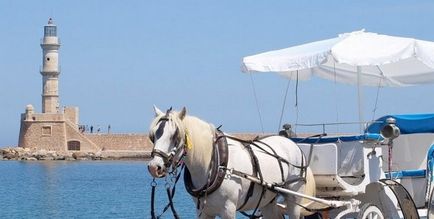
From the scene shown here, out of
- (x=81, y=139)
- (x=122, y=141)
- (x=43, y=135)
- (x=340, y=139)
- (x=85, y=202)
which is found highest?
(x=122, y=141)

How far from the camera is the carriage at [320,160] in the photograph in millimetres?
8016

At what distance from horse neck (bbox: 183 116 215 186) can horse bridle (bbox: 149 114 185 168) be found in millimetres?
168

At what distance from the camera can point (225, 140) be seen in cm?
825

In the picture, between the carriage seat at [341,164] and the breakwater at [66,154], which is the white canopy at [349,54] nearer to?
the carriage seat at [341,164]

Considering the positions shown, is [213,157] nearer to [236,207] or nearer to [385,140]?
[236,207]

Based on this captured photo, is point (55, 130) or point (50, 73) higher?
point (50, 73)

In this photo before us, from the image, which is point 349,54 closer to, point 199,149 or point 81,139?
point 199,149

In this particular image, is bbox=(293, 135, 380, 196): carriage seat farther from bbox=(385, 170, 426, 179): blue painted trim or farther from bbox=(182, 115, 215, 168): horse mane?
Answer: bbox=(182, 115, 215, 168): horse mane

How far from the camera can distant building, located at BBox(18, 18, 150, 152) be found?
7606cm

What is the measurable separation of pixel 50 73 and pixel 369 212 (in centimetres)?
6730

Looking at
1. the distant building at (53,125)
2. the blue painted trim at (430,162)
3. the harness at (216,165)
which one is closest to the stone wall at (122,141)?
the distant building at (53,125)

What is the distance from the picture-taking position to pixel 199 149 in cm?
798

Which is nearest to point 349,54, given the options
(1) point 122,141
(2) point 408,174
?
(2) point 408,174

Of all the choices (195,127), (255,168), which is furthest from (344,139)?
(195,127)
